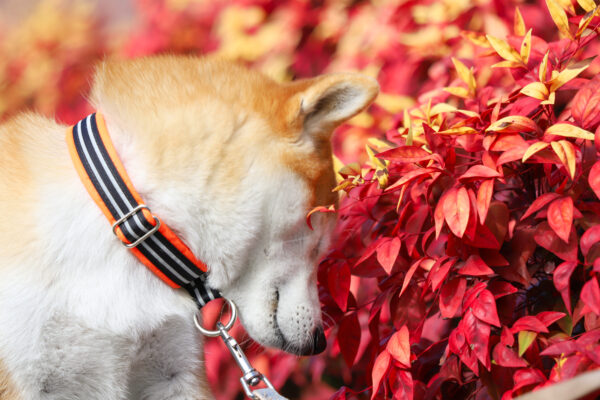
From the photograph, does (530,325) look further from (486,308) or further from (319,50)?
(319,50)

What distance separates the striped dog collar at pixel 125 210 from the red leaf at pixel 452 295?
23.4 inches

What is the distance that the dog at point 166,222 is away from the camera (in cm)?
141

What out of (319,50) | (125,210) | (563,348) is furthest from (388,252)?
(319,50)

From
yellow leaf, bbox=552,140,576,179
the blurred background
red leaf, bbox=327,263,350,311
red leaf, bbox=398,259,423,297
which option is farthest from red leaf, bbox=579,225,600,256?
the blurred background

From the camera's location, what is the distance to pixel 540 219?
1370 mm

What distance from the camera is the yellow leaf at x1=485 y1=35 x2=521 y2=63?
137 centimetres

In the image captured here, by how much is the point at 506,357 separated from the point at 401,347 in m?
0.22

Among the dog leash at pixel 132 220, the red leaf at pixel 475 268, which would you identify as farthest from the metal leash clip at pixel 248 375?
the red leaf at pixel 475 268

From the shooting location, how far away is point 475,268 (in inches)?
49.3

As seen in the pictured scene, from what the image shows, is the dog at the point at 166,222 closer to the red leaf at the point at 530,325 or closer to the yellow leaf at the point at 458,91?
the yellow leaf at the point at 458,91

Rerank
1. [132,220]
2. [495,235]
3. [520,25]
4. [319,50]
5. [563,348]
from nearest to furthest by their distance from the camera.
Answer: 1. [563,348]
2. [495,235]
3. [132,220]
4. [520,25]
5. [319,50]

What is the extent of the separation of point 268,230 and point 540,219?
25.9 inches

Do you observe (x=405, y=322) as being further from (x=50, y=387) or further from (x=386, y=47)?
(x=386, y=47)

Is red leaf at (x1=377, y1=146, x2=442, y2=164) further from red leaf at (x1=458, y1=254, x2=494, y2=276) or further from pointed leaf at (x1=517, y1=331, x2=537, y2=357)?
pointed leaf at (x1=517, y1=331, x2=537, y2=357)
